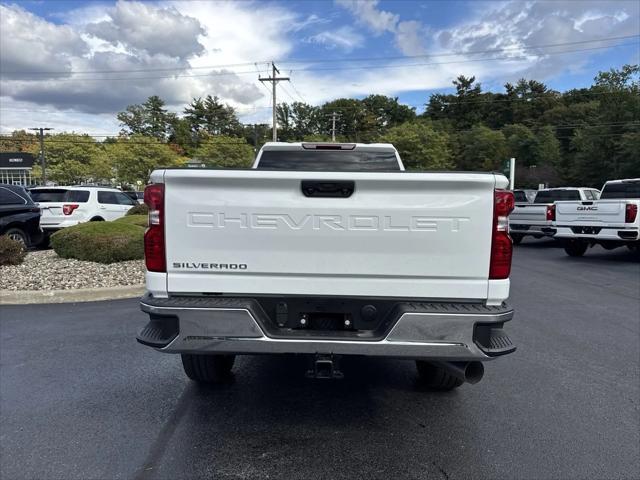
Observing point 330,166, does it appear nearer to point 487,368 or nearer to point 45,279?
point 487,368

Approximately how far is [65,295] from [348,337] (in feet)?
20.9

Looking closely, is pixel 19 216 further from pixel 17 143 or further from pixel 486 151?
pixel 17 143

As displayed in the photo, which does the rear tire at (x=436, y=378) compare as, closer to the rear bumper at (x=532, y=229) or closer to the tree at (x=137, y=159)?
the rear bumper at (x=532, y=229)

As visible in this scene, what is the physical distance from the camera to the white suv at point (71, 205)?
1415 cm

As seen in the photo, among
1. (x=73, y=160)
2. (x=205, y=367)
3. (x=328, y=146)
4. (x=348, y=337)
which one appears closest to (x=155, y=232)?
(x=348, y=337)

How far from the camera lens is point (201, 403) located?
3871 millimetres

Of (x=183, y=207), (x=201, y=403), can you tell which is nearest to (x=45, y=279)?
(x=201, y=403)

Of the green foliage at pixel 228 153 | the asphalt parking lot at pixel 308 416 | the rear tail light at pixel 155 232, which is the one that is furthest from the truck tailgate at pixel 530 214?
the green foliage at pixel 228 153

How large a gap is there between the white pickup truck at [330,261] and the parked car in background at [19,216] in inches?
402

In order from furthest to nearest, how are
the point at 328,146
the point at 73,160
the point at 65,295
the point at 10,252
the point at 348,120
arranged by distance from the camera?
the point at 348,120
the point at 73,160
the point at 10,252
the point at 65,295
the point at 328,146

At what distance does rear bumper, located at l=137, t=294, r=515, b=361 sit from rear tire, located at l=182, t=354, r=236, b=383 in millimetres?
1015

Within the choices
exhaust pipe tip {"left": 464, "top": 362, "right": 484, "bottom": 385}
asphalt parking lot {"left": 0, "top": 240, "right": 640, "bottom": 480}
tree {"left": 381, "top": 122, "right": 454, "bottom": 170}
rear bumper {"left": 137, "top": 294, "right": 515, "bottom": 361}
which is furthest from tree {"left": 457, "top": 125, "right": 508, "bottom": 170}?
rear bumper {"left": 137, "top": 294, "right": 515, "bottom": 361}

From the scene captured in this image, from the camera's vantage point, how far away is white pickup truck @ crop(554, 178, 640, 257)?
11.2m

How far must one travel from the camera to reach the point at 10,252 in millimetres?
9406
